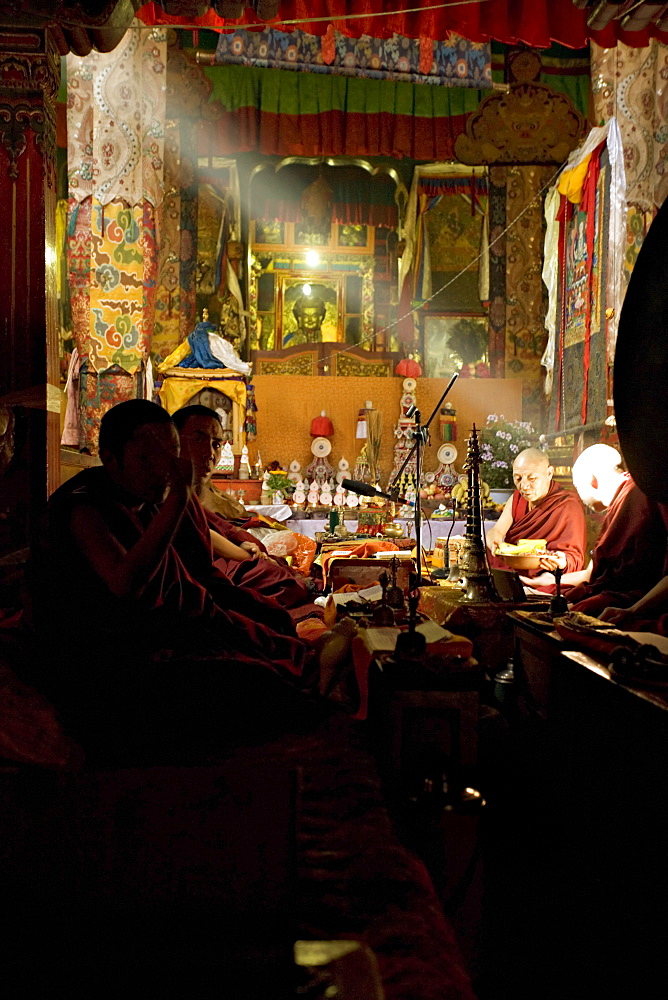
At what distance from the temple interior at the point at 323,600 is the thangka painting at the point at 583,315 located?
0.05m

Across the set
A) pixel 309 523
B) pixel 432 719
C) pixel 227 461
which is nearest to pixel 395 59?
pixel 227 461

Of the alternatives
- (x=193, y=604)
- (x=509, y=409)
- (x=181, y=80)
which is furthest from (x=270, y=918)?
(x=181, y=80)

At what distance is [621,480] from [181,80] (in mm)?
8850

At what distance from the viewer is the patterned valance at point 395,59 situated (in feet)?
23.8

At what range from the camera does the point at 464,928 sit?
1797mm

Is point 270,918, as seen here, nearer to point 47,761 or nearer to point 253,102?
point 47,761

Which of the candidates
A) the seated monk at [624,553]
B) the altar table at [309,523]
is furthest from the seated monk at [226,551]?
the altar table at [309,523]

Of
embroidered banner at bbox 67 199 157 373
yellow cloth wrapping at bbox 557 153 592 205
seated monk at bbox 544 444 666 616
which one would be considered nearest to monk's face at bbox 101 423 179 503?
seated monk at bbox 544 444 666 616

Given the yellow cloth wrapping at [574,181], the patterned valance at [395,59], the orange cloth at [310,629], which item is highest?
the patterned valance at [395,59]

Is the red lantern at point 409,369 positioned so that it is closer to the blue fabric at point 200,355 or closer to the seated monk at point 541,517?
the blue fabric at point 200,355

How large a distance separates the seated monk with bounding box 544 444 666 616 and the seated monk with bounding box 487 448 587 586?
69 centimetres

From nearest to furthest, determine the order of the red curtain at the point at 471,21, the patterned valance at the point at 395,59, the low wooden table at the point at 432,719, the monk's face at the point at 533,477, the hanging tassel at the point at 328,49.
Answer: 1. the low wooden table at the point at 432,719
2. the red curtain at the point at 471,21
3. the monk's face at the point at 533,477
4. the hanging tassel at the point at 328,49
5. the patterned valance at the point at 395,59

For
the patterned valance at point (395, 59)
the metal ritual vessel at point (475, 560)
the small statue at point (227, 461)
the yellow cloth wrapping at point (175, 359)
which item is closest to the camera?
the metal ritual vessel at point (475, 560)

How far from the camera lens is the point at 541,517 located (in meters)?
5.61
